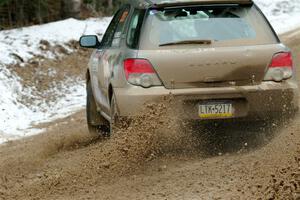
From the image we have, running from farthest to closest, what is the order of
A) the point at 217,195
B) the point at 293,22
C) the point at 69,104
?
the point at 293,22 → the point at 69,104 → the point at 217,195

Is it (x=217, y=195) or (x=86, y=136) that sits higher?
(x=217, y=195)

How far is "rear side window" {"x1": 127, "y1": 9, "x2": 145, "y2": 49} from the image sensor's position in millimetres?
7936

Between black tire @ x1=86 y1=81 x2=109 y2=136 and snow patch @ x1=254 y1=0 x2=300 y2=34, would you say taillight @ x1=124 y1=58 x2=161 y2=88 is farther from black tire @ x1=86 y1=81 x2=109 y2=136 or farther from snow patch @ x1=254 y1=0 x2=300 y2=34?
snow patch @ x1=254 y1=0 x2=300 y2=34

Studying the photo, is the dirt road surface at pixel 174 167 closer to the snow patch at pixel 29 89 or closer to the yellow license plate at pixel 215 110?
the yellow license plate at pixel 215 110

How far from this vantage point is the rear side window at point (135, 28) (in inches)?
312

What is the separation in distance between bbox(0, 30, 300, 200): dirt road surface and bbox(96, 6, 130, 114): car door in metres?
0.84

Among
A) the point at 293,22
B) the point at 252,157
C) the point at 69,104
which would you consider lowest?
the point at 293,22

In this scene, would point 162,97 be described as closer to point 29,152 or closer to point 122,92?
point 122,92

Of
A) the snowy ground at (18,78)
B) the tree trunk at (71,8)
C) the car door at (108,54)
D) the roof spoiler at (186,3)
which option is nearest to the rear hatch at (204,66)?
the roof spoiler at (186,3)

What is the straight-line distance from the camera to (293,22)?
26016 millimetres

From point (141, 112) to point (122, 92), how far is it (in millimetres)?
303

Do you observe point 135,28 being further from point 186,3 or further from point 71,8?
point 71,8

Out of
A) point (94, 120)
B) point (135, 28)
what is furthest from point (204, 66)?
point (94, 120)

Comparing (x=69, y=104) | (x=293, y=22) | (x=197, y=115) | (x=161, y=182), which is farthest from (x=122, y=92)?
(x=293, y=22)
